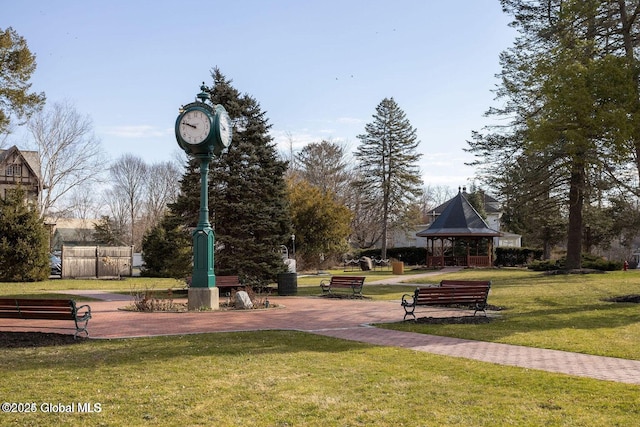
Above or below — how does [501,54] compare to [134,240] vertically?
above

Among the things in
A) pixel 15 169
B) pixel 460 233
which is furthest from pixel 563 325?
pixel 15 169

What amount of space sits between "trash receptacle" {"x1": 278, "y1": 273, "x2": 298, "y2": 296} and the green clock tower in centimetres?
538

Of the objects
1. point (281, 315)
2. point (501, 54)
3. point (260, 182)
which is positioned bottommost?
point (281, 315)

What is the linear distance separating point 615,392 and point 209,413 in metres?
4.53

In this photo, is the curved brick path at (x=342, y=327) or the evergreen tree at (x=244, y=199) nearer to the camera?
the curved brick path at (x=342, y=327)

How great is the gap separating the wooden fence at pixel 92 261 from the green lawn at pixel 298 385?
25446mm

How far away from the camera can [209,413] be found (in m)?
5.72

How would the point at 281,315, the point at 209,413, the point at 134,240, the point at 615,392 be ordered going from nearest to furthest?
1. the point at 209,413
2. the point at 615,392
3. the point at 281,315
4. the point at 134,240

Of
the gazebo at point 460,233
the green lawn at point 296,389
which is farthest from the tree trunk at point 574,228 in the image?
the green lawn at point 296,389

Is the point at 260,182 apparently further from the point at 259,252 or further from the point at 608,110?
the point at 608,110

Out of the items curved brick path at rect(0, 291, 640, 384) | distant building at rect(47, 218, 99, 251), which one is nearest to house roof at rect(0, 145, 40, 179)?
distant building at rect(47, 218, 99, 251)

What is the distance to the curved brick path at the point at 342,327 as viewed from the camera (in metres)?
8.44

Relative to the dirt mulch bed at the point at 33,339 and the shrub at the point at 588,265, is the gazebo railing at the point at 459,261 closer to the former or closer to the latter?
the shrub at the point at 588,265

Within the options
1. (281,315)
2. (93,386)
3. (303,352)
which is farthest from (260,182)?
(93,386)
